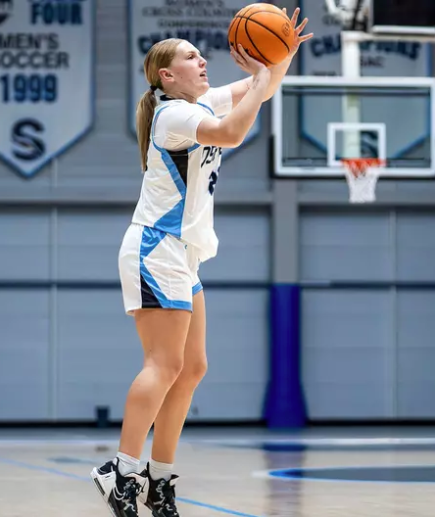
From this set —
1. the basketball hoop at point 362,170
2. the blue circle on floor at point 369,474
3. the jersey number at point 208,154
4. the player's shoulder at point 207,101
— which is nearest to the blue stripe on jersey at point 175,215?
the jersey number at point 208,154

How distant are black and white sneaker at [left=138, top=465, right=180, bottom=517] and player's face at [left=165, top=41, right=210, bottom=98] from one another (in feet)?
4.97

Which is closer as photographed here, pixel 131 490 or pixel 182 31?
pixel 131 490

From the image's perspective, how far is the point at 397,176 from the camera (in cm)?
1008

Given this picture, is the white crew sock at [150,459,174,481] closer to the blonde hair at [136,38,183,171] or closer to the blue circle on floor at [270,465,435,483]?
the blonde hair at [136,38,183,171]

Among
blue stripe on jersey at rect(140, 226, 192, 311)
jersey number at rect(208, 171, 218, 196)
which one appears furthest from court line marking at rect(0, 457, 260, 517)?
jersey number at rect(208, 171, 218, 196)

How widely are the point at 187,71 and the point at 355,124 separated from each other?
241 inches

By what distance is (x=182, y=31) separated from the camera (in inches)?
486

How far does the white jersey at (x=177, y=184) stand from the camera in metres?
4.27

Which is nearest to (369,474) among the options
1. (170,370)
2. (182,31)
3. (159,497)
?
(159,497)

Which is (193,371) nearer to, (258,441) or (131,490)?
(131,490)

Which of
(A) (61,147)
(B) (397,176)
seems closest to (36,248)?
(A) (61,147)

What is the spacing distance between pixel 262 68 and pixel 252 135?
8.24 meters

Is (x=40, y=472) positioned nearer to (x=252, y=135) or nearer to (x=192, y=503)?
(x=192, y=503)

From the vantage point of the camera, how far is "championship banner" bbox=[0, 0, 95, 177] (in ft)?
40.0
